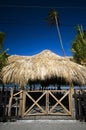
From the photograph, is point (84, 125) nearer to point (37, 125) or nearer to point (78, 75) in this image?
point (37, 125)

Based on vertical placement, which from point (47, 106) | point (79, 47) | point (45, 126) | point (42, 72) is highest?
point (79, 47)

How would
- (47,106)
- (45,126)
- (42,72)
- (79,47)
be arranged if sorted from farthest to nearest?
(79,47) < (42,72) < (47,106) < (45,126)

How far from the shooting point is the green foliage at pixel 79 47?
65.5 ft

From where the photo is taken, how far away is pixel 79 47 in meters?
20.5

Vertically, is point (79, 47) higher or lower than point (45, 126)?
higher

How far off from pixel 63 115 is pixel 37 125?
2425 millimetres

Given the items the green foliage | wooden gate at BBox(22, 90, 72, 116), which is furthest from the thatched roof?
the green foliage

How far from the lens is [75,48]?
21.1 m

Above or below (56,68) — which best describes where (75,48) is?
above

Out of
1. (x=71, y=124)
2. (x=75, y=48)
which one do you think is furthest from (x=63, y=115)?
(x=75, y=48)

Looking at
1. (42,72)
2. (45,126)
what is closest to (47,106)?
(42,72)

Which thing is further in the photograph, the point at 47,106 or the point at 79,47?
the point at 79,47

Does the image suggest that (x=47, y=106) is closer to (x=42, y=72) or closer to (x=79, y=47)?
(x=42, y=72)

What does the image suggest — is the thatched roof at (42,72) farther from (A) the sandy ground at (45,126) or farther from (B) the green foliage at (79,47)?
(B) the green foliage at (79,47)
